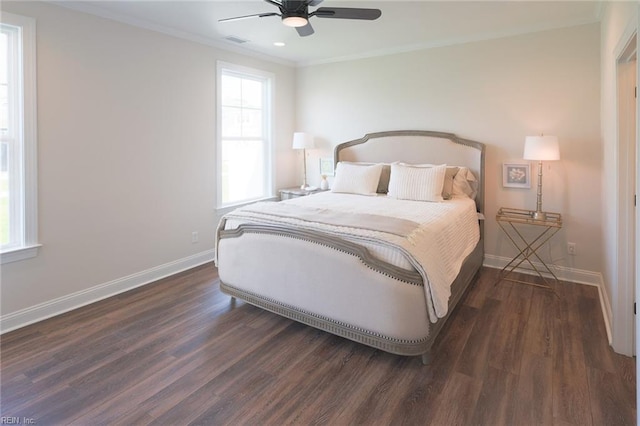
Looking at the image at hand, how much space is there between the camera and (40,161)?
291cm

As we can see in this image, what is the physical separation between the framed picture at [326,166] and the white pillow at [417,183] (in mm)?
1358

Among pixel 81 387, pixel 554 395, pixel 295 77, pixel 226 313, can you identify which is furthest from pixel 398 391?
pixel 295 77

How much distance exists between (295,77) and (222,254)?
11.1 feet

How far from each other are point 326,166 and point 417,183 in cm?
177

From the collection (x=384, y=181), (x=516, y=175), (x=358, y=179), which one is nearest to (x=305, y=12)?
(x=358, y=179)

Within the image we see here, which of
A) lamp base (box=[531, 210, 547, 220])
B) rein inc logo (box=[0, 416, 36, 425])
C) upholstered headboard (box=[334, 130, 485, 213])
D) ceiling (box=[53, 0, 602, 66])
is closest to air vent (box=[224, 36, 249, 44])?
ceiling (box=[53, 0, 602, 66])

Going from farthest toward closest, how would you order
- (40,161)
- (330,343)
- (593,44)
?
1. (593,44)
2. (40,161)
3. (330,343)

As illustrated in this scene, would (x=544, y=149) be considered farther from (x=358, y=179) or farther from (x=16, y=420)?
(x=16, y=420)

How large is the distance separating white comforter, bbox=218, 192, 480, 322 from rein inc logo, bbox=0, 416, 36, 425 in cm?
177

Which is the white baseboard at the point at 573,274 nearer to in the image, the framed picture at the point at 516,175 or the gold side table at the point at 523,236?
the gold side table at the point at 523,236

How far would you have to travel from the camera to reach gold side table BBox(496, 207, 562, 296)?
11.9ft

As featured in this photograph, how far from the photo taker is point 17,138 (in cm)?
281

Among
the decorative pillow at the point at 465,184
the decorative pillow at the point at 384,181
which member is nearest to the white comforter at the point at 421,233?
the decorative pillow at the point at 465,184

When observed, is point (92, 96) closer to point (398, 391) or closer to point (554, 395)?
point (398, 391)
